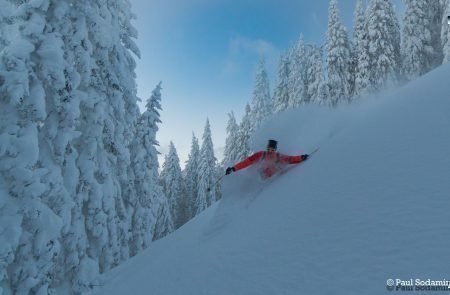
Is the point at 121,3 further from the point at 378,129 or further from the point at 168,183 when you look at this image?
the point at 168,183

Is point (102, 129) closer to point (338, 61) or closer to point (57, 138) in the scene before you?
point (57, 138)

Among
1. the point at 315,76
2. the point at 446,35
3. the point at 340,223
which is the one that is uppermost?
the point at 446,35

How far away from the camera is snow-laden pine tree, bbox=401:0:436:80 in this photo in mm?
30188

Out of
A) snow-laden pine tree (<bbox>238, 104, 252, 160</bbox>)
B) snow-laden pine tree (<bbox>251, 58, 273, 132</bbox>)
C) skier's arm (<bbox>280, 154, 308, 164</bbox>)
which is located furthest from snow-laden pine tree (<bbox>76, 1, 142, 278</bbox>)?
snow-laden pine tree (<bbox>251, 58, 273, 132</bbox>)

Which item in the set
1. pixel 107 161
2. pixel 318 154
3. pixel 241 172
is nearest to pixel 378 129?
pixel 318 154

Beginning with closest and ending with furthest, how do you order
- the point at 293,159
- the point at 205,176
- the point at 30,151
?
the point at 30,151 < the point at 293,159 < the point at 205,176

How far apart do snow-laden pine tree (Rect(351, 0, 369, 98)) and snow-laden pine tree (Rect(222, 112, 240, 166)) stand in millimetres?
17799

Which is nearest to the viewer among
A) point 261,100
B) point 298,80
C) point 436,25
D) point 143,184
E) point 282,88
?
point 143,184

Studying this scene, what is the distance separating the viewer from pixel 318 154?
818cm

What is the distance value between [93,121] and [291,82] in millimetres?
33560

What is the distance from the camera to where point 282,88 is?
1762 inches

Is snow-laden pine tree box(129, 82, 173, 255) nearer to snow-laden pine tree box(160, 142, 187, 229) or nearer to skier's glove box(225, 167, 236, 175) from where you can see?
skier's glove box(225, 167, 236, 175)

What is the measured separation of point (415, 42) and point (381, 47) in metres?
2.68

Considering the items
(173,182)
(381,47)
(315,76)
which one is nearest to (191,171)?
(173,182)
